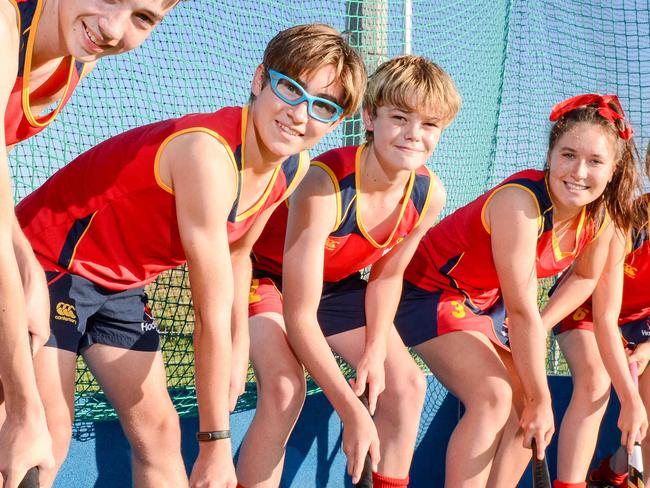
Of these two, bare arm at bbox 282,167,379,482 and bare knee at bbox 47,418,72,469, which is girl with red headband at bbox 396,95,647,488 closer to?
bare arm at bbox 282,167,379,482

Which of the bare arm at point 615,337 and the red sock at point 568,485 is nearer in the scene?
the bare arm at point 615,337

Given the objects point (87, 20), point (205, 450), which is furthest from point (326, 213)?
point (87, 20)

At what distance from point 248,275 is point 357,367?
0.45 metres

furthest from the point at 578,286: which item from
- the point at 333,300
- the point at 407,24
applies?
the point at 407,24

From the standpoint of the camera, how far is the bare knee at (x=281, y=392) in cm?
273

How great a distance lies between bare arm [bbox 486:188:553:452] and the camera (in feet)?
10.0

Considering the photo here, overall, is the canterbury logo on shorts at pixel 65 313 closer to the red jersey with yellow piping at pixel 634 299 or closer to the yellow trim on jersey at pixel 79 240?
the yellow trim on jersey at pixel 79 240

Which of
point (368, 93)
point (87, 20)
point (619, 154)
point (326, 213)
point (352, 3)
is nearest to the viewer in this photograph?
point (87, 20)

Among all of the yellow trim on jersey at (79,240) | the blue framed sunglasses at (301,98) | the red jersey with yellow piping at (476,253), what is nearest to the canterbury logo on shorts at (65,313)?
the yellow trim on jersey at (79,240)

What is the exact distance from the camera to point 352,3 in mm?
4180

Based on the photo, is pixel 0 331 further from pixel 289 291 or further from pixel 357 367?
pixel 357 367

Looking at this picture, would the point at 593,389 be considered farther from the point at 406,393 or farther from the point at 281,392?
the point at 281,392

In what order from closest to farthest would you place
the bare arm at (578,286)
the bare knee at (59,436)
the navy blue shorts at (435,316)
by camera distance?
the bare knee at (59,436), the navy blue shorts at (435,316), the bare arm at (578,286)

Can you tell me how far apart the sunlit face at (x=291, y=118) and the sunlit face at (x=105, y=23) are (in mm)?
512
